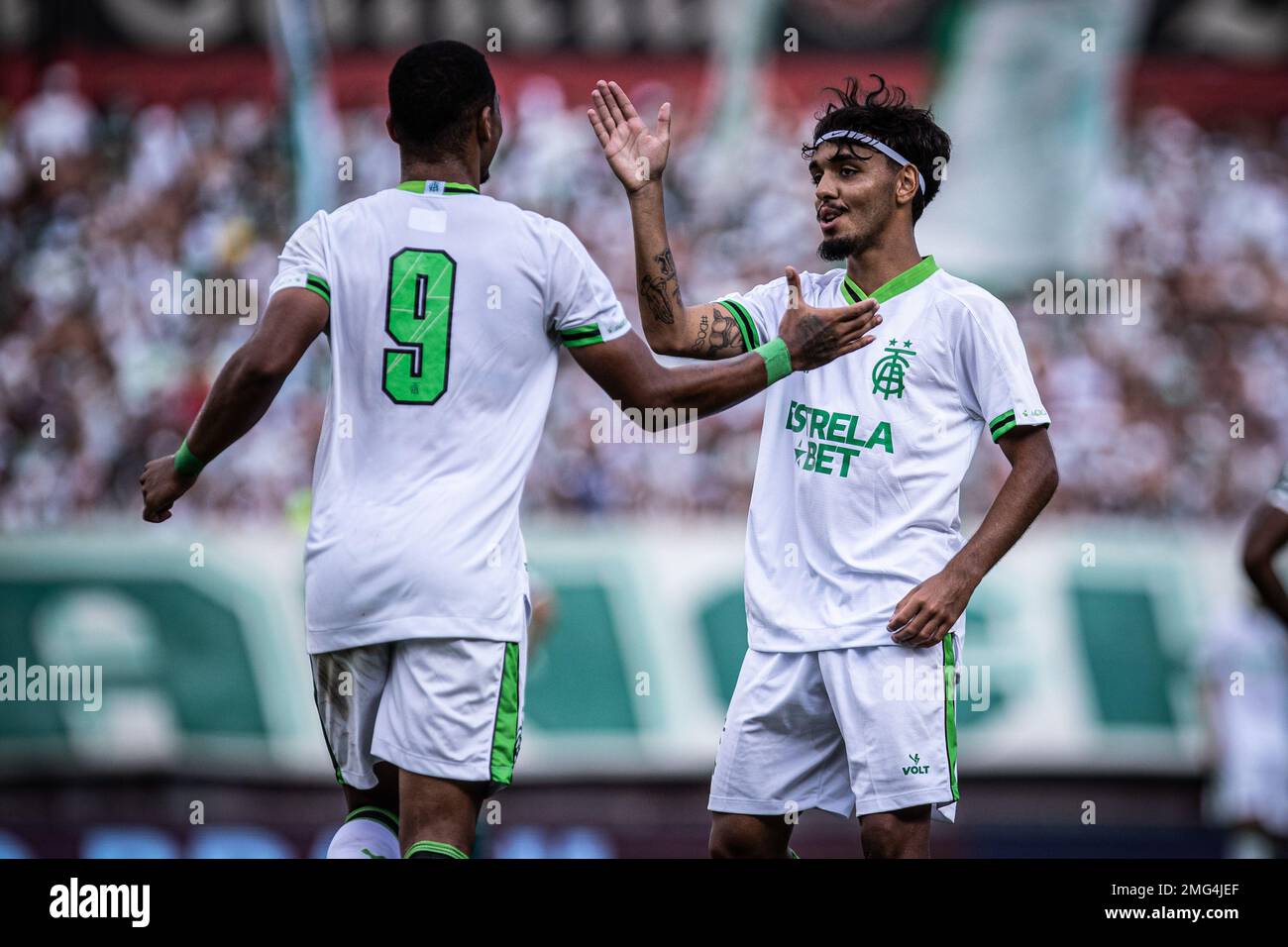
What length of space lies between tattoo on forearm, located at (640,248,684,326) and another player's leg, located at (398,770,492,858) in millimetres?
1529

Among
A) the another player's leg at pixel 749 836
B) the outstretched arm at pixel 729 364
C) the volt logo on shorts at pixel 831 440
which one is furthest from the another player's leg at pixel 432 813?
the volt logo on shorts at pixel 831 440

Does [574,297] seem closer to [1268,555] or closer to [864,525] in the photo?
[864,525]

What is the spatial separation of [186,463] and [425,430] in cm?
66

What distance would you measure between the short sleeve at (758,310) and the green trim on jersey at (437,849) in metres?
1.81

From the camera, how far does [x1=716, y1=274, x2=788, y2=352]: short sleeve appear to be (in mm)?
5012

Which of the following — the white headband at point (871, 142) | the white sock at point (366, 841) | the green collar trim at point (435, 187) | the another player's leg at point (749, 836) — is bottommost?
the another player's leg at point (749, 836)

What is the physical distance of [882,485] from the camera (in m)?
4.70

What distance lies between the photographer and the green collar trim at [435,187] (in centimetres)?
421

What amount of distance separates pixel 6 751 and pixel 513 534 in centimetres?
686

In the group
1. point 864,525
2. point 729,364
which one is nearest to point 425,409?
point 729,364

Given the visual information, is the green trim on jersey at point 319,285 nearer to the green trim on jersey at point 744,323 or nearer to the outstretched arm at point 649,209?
the outstretched arm at point 649,209

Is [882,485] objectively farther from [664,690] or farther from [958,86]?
[958,86]

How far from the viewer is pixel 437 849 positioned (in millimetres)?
3971
